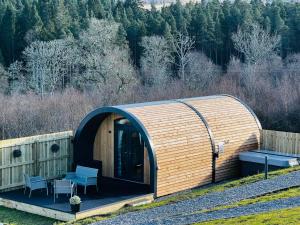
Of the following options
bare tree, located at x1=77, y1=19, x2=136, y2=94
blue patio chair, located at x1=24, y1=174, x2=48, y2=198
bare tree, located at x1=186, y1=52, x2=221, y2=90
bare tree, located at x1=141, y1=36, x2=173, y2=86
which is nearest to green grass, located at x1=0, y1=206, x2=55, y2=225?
blue patio chair, located at x1=24, y1=174, x2=48, y2=198

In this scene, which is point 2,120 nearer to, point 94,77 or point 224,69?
point 94,77

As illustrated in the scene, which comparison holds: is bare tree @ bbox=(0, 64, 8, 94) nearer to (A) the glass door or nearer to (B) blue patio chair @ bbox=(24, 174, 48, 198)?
(A) the glass door

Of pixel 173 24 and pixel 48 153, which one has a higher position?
pixel 173 24

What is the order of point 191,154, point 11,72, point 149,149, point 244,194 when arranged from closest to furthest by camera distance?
point 244,194, point 149,149, point 191,154, point 11,72

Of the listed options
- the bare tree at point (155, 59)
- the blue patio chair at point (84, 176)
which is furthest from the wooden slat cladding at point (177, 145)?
the bare tree at point (155, 59)

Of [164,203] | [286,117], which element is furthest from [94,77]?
[164,203]

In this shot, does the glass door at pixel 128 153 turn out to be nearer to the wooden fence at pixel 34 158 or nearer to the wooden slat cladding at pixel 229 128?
the wooden fence at pixel 34 158

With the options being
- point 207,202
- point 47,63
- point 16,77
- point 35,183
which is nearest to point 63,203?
point 35,183
